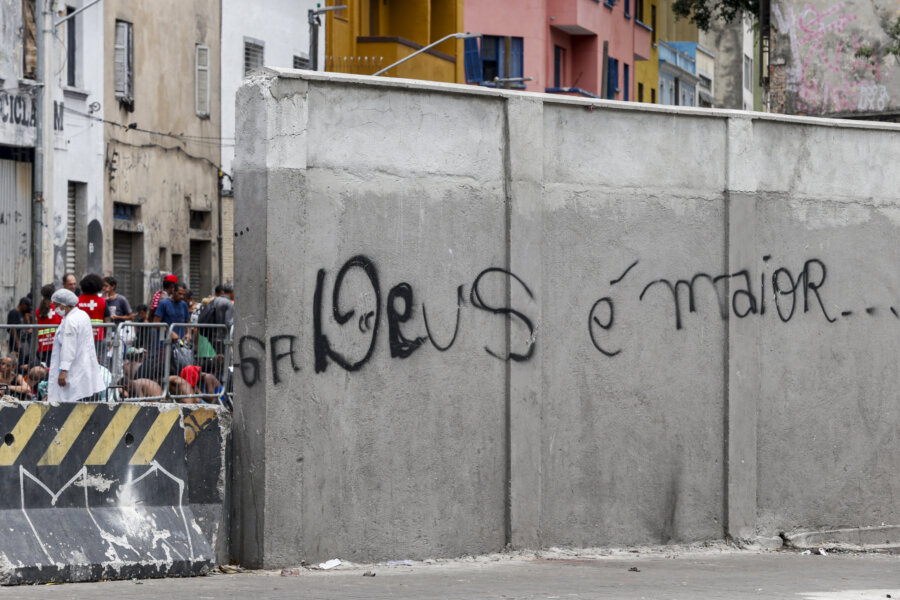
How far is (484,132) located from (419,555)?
9.67 feet

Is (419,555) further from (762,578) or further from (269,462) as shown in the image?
(762,578)

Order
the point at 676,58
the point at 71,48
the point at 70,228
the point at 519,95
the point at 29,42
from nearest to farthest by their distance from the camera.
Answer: the point at 519,95 → the point at 29,42 → the point at 70,228 → the point at 71,48 → the point at 676,58

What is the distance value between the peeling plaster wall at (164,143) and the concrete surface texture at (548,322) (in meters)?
22.6

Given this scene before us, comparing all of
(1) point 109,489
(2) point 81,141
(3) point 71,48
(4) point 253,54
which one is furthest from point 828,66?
(1) point 109,489

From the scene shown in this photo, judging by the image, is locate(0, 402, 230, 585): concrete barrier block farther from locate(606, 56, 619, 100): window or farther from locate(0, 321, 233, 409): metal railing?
locate(606, 56, 619, 100): window

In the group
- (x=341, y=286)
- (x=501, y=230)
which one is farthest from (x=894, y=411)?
(x=341, y=286)

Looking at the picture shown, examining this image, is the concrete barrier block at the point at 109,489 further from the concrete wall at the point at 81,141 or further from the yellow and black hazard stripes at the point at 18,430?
the concrete wall at the point at 81,141

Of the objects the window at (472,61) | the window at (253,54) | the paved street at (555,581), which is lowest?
the paved street at (555,581)

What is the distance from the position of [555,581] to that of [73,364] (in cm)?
418

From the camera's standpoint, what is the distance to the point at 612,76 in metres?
59.8

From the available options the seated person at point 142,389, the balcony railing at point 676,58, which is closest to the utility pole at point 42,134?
the seated person at point 142,389

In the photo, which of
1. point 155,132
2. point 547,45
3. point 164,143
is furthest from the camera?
point 547,45

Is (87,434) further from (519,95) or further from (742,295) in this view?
(742,295)

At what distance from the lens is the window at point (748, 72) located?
269ft
